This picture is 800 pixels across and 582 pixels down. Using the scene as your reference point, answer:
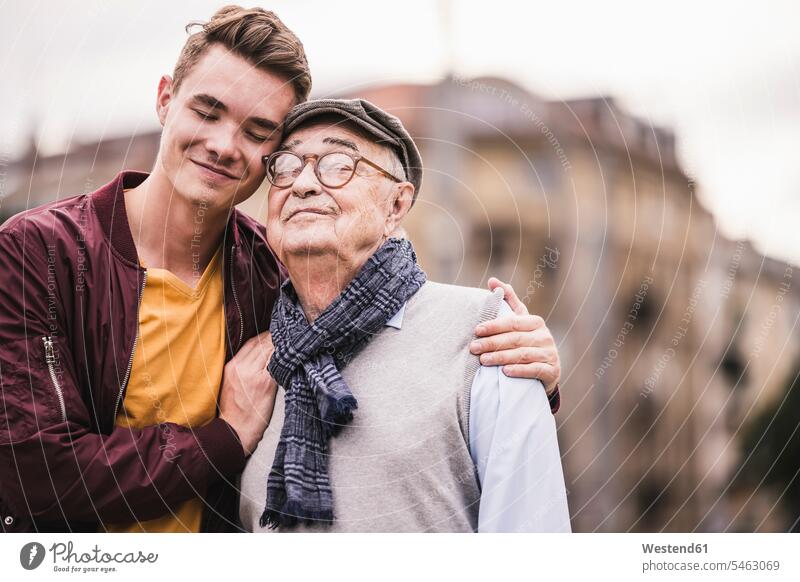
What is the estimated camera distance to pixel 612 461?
9.61m

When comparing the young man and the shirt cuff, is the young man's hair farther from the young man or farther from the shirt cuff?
the shirt cuff

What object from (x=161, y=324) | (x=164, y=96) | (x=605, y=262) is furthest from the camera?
(x=605, y=262)

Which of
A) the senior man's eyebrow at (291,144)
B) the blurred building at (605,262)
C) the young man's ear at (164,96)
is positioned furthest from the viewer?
the blurred building at (605,262)

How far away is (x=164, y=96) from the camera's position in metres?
2.32

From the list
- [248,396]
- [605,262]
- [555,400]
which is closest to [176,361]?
[248,396]

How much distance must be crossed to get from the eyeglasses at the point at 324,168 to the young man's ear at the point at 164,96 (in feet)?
1.34

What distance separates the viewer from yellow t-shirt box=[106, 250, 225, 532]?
2.14 m

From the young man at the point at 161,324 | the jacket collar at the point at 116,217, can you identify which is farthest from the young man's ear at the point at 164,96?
the jacket collar at the point at 116,217

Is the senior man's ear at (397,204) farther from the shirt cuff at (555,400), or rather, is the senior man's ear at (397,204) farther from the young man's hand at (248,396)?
the shirt cuff at (555,400)

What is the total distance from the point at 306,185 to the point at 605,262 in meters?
3.69

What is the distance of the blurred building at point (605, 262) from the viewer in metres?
3.07

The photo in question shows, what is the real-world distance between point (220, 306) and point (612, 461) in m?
8.13

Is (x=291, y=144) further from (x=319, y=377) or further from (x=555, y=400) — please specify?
(x=555, y=400)
